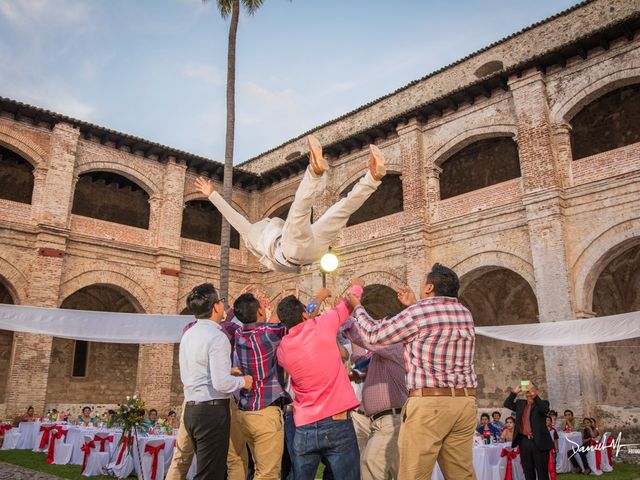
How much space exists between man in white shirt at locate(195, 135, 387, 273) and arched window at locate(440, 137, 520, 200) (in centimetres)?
1371

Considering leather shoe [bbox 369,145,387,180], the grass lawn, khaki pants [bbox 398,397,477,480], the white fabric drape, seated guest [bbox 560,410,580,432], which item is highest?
leather shoe [bbox 369,145,387,180]

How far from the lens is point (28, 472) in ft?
27.4

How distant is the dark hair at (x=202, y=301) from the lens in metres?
3.90

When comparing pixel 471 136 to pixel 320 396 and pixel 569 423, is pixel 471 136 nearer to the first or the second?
pixel 569 423

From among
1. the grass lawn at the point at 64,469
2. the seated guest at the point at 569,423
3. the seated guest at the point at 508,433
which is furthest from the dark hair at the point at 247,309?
the seated guest at the point at 569,423

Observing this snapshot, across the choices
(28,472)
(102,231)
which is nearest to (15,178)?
Result: (102,231)

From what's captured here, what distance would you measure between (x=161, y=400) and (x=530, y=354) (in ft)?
36.5

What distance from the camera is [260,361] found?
394cm

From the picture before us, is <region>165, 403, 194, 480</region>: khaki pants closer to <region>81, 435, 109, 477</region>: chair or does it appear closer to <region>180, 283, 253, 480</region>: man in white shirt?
<region>180, 283, 253, 480</region>: man in white shirt

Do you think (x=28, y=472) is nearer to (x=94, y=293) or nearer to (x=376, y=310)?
(x=94, y=293)

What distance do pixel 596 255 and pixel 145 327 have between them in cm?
933

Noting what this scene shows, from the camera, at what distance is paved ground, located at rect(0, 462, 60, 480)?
7.82 meters

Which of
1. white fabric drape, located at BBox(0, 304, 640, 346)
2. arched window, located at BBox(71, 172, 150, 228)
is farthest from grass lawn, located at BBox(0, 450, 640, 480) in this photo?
arched window, located at BBox(71, 172, 150, 228)

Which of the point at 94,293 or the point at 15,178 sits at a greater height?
the point at 15,178
